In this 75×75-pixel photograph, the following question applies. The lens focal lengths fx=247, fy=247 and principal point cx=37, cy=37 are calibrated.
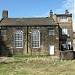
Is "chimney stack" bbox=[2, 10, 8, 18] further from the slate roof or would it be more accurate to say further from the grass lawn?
the grass lawn

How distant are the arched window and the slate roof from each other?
1629 mm

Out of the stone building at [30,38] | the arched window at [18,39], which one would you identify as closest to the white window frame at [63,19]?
the stone building at [30,38]

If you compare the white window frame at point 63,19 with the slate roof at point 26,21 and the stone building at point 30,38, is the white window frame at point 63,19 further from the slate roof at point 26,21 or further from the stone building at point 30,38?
the stone building at point 30,38

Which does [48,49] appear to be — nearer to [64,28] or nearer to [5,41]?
[5,41]

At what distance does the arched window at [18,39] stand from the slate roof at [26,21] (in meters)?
1.63

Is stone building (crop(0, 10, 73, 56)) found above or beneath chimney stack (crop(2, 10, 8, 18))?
beneath

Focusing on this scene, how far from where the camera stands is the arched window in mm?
49000

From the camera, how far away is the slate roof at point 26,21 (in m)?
49.5

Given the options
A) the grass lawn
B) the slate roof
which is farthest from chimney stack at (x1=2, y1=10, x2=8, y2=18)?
the grass lawn

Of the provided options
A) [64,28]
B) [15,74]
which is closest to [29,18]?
[64,28]

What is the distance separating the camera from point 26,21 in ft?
168

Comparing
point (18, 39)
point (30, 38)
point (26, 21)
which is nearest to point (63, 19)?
point (26, 21)

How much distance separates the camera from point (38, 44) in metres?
49.0

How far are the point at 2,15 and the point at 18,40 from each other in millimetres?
7831
